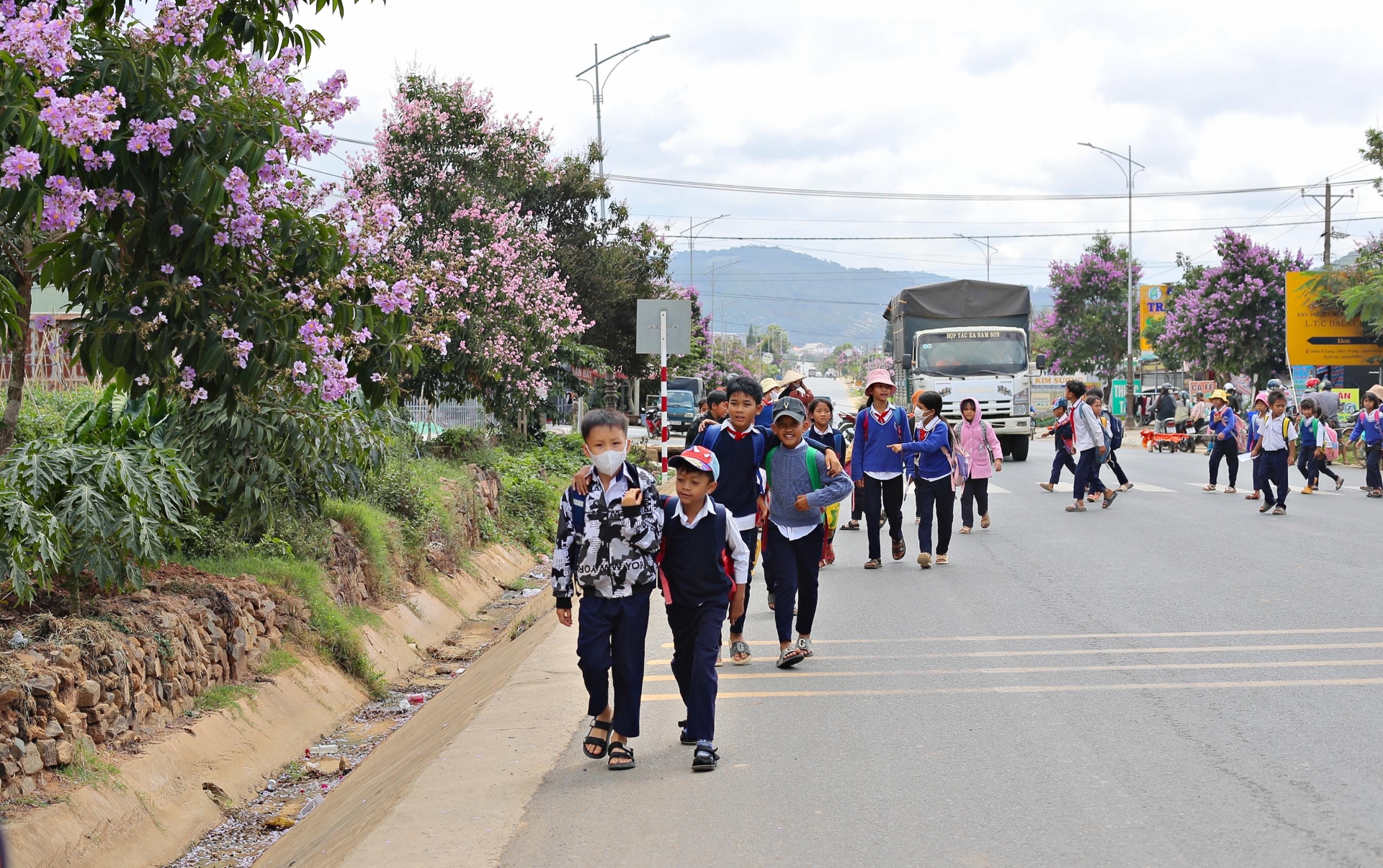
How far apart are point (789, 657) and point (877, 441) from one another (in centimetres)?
471

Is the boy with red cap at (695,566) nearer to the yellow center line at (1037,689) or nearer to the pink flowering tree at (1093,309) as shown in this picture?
the yellow center line at (1037,689)

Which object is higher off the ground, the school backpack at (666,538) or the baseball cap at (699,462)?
the baseball cap at (699,462)

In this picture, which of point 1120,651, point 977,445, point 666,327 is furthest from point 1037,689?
point 666,327

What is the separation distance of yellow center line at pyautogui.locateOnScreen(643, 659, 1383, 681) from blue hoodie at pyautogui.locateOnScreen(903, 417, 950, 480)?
4.48m

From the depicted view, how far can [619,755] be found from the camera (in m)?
5.91

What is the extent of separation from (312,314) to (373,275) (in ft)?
1.58

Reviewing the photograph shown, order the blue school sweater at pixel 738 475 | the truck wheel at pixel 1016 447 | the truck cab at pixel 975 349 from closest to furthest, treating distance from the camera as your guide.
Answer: the blue school sweater at pixel 738 475
the truck cab at pixel 975 349
the truck wheel at pixel 1016 447

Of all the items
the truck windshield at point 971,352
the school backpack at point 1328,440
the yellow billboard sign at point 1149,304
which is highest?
the yellow billboard sign at point 1149,304

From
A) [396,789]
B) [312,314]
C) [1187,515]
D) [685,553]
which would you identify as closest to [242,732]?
[396,789]

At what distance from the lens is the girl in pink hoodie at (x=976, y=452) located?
14992 mm

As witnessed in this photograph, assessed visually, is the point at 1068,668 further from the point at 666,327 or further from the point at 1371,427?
the point at 1371,427

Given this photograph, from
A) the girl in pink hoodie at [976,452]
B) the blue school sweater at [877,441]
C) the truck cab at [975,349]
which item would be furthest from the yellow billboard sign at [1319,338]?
the blue school sweater at [877,441]

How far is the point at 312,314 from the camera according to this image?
6.68 meters

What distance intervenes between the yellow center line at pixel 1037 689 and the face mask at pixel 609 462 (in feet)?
6.90
